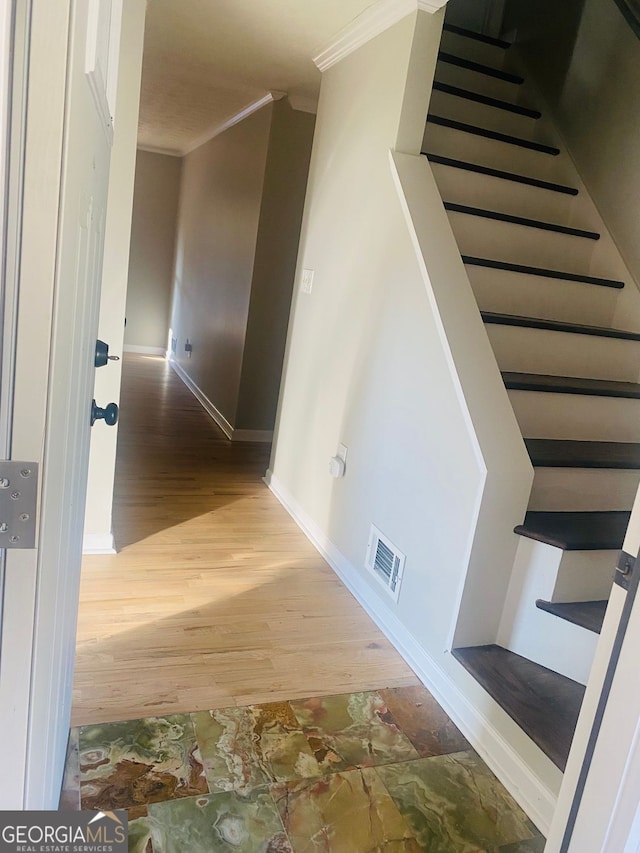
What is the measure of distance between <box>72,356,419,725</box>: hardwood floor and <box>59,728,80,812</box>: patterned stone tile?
0.10 m

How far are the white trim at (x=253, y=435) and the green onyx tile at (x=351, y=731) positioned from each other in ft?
9.44

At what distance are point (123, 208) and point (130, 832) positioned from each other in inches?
80.2

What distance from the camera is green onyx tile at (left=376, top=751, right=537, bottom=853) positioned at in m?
1.54

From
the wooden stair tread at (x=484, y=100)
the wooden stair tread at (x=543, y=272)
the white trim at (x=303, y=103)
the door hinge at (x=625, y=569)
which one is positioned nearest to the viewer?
the door hinge at (x=625, y=569)

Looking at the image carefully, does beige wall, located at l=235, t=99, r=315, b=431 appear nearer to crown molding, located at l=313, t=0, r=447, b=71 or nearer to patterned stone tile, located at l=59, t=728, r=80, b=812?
crown molding, located at l=313, t=0, r=447, b=71

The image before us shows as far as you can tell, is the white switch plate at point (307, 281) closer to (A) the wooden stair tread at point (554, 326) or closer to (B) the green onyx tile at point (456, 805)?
(A) the wooden stair tread at point (554, 326)

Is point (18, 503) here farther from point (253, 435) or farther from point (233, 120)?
point (233, 120)

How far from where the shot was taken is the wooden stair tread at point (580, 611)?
179cm

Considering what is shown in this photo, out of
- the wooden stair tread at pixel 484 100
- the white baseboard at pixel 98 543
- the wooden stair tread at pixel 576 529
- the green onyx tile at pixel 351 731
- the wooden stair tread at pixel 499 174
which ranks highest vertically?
the wooden stair tread at pixel 484 100

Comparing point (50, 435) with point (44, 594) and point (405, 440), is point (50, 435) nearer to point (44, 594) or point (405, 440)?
point (44, 594)

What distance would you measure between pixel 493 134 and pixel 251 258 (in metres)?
1.94

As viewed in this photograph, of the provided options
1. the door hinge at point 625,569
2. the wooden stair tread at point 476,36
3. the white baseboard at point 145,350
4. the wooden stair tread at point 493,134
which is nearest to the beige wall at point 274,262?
the wooden stair tread at point 476,36

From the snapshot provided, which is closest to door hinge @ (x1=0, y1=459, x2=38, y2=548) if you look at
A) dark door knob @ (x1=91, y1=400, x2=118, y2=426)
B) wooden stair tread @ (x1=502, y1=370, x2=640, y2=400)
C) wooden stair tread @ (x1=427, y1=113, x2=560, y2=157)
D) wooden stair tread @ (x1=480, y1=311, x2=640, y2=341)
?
dark door knob @ (x1=91, y1=400, x2=118, y2=426)

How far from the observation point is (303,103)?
4133mm
